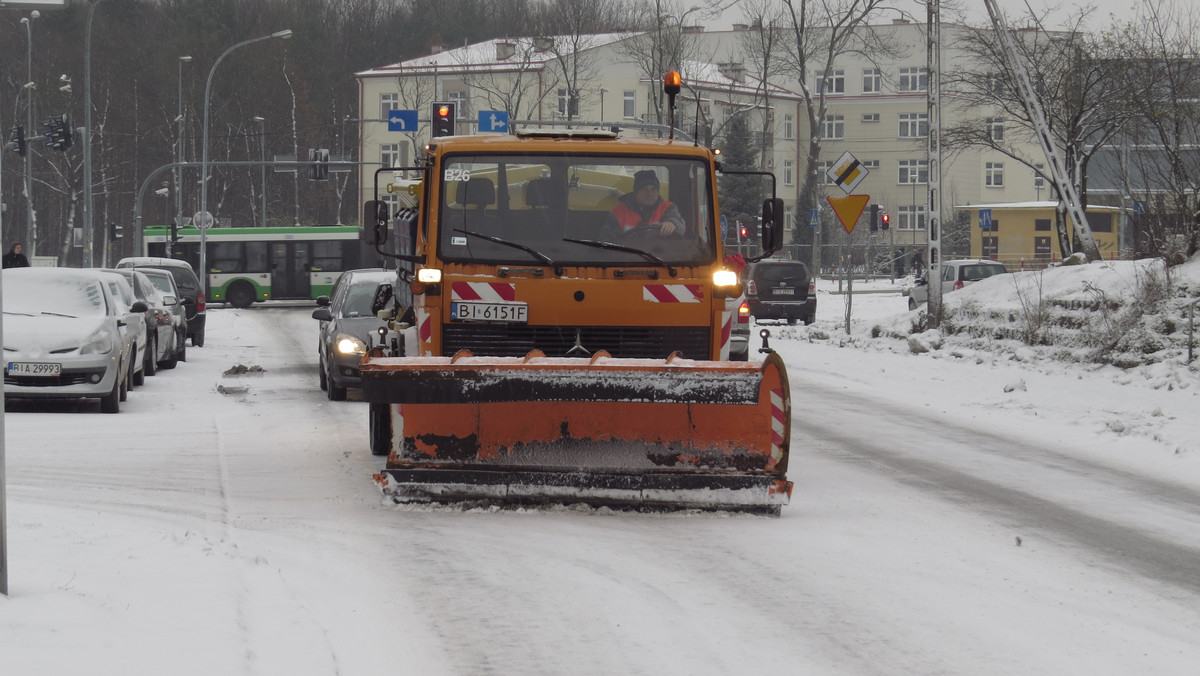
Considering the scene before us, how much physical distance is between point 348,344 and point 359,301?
148cm

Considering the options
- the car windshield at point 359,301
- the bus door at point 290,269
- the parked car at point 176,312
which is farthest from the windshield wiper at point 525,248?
the bus door at point 290,269

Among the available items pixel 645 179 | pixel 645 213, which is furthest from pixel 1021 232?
pixel 645 213

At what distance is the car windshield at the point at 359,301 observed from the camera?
1753 cm

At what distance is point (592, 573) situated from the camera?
7059mm

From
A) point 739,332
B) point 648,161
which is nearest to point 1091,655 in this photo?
point 648,161

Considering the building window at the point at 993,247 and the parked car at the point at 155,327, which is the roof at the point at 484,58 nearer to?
the building window at the point at 993,247

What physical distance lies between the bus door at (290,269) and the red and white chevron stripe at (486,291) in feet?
143

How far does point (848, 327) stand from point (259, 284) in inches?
1167

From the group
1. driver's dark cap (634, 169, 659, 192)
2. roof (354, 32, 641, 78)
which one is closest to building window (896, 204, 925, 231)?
roof (354, 32, 641, 78)

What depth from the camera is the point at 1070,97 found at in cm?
3069

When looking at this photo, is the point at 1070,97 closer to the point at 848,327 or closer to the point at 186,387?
the point at 848,327

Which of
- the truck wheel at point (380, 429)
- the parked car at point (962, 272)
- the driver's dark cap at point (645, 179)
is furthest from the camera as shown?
the parked car at point (962, 272)

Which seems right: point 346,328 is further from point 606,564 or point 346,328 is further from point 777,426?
point 606,564

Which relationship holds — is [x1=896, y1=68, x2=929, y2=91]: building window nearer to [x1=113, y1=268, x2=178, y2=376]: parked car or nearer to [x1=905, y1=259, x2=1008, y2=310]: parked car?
[x1=905, y1=259, x2=1008, y2=310]: parked car
